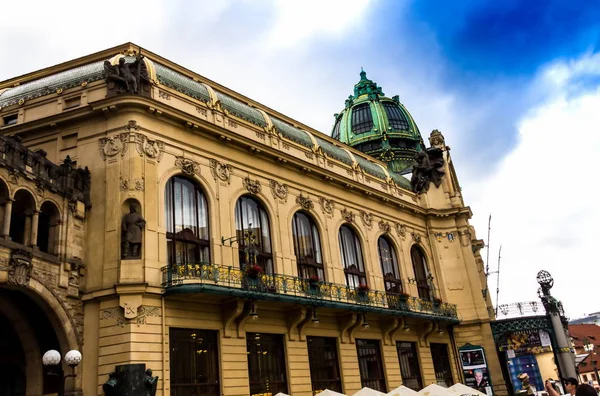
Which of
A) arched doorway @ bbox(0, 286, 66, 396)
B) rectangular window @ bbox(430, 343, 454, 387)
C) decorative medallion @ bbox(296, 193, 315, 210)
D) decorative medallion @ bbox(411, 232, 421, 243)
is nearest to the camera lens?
arched doorway @ bbox(0, 286, 66, 396)

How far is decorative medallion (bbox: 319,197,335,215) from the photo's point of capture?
31955 mm

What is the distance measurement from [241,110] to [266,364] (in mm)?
13510

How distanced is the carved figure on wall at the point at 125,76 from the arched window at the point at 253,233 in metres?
7.25

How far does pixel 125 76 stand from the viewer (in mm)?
23484

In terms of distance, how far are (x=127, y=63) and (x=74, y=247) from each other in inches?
335

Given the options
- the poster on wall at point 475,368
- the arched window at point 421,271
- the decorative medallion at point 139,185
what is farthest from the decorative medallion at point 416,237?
the decorative medallion at point 139,185

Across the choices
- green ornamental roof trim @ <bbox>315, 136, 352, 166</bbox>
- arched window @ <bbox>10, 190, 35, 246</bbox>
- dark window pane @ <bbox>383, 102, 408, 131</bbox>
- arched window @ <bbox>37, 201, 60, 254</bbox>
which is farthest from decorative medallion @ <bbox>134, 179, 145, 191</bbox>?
dark window pane @ <bbox>383, 102, 408, 131</bbox>

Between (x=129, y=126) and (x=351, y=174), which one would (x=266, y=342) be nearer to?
(x=129, y=126)

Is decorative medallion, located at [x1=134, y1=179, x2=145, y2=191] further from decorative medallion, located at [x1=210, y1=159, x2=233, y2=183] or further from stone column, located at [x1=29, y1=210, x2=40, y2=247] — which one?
decorative medallion, located at [x1=210, y1=159, x2=233, y2=183]

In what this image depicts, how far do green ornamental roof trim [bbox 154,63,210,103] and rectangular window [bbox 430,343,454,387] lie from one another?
72.5 ft

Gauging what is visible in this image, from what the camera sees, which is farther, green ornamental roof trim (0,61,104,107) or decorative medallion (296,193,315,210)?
decorative medallion (296,193,315,210)

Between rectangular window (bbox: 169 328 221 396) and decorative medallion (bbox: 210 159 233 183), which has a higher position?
decorative medallion (bbox: 210 159 233 183)

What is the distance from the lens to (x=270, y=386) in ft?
78.9

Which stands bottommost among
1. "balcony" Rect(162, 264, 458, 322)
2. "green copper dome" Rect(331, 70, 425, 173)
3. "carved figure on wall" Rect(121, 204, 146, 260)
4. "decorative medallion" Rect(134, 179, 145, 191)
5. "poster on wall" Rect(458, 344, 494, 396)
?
"poster on wall" Rect(458, 344, 494, 396)
